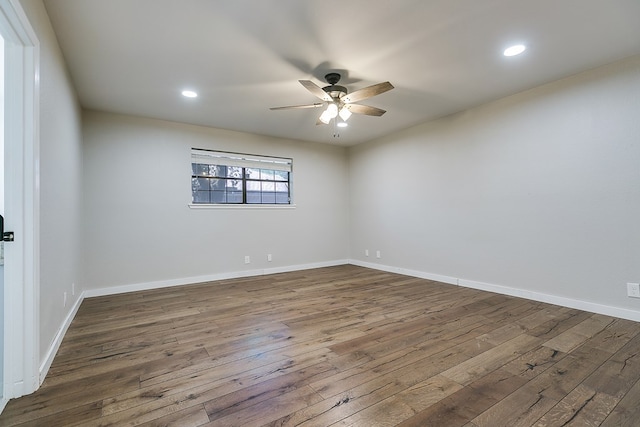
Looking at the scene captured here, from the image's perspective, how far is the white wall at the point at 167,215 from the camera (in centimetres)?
396

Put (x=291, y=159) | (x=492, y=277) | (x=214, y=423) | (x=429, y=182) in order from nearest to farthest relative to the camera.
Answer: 1. (x=214, y=423)
2. (x=492, y=277)
3. (x=429, y=182)
4. (x=291, y=159)

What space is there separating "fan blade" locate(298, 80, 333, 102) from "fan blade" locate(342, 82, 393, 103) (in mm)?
200

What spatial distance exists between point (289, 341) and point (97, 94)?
11.8 feet

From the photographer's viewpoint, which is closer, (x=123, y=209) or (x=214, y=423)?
(x=214, y=423)

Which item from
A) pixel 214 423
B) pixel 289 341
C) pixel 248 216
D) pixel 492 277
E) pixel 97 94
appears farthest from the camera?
pixel 248 216

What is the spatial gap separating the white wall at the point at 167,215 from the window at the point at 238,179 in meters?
0.13

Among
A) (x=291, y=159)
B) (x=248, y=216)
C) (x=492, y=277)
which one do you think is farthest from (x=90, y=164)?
(x=492, y=277)

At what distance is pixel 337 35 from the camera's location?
2.38 m

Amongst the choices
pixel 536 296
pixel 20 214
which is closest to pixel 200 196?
pixel 20 214

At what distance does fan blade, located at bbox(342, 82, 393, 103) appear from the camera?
2.73 meters

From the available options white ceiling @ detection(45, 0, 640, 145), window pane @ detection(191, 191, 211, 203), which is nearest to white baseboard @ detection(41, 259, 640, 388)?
window pane @ detection(191, 191, 211, 203)

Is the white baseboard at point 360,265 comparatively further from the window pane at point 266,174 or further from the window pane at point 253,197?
the window pane at point 266,174

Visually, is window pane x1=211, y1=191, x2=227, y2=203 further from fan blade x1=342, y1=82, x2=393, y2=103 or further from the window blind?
fan blade x1=342, y1=82, x2=393, y2=103

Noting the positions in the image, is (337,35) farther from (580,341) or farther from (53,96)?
(580,341)
